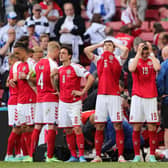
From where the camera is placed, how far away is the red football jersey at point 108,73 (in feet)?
41.0

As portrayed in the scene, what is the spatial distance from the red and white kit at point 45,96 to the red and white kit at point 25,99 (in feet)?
0.73

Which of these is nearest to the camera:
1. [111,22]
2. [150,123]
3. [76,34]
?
[150,123]

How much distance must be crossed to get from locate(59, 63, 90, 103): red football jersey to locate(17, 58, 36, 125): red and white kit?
0.73 meters

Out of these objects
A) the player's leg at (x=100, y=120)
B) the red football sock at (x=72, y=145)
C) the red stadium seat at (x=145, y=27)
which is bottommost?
Result: the red football sock at (x=72, y=145)

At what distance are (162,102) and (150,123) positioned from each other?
0.62 m

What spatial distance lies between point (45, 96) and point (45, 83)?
228mm

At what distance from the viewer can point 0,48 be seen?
1733cm

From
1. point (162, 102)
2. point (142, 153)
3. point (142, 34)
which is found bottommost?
point (142, 153)

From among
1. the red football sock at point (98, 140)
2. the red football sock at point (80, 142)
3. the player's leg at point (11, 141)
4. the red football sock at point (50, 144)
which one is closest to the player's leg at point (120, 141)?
the red football sock at point (98, 140)

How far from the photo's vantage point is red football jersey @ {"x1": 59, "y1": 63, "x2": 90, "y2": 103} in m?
12.5

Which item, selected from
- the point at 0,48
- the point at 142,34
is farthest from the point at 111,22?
the point at 0,48

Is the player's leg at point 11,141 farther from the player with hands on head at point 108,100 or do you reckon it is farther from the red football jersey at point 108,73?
the red football jersey at point 108,73

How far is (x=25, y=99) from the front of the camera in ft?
42.7

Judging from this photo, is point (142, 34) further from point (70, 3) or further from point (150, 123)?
point (150, 123)
